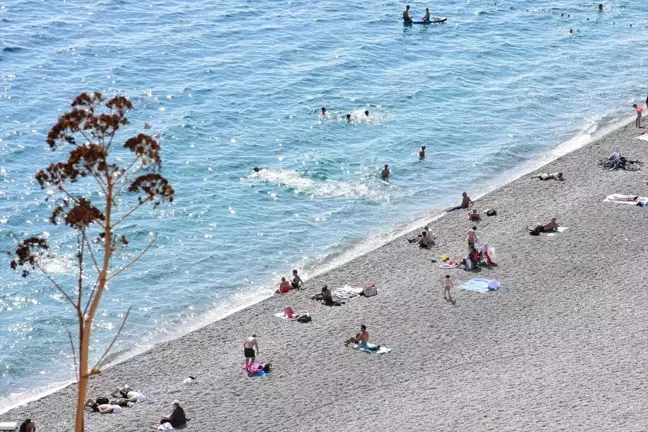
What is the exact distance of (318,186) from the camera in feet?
172

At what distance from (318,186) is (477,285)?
49.2ft

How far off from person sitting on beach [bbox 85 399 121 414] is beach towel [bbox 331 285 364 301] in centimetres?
956

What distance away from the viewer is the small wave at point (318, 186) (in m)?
51.6

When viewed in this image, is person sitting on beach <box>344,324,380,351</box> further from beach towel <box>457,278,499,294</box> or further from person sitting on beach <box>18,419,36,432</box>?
person sitting on beach <box>18,419,36,432</box>

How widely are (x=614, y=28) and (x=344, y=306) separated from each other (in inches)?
1886

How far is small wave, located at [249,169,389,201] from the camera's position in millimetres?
51562

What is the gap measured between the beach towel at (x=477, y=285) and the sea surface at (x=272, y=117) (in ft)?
23.9

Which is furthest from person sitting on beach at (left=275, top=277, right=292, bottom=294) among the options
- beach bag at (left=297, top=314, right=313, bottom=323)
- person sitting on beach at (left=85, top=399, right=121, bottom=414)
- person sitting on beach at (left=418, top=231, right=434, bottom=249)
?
person sitting on beach at (left=85, top=399, right=121, bottom=414)

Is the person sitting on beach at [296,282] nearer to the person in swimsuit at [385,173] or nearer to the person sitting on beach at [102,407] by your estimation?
the person sitting on beach at [102,407]

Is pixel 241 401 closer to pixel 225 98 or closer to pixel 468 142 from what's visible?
pixel 468 142

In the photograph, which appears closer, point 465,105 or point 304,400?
point 304,400

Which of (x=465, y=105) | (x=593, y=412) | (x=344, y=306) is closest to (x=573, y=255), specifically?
(x=344, y=306)

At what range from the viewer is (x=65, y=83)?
64375 mm

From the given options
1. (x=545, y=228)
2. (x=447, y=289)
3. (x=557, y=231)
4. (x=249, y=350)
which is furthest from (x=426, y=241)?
(x=249, y=350)
